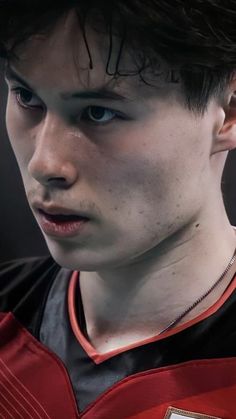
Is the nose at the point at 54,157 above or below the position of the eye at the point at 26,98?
below

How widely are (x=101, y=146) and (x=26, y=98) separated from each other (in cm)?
12

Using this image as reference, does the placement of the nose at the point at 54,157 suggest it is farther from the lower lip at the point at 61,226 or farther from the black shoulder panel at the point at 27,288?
the black shoulder panel at the point at 27,288

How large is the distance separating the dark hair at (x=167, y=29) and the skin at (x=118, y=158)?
0.04ft

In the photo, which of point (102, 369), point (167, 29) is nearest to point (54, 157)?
point (167, 29)

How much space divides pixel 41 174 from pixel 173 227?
0.58 ft

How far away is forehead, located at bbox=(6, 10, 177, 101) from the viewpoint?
73cm

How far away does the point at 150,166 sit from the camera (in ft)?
2.56

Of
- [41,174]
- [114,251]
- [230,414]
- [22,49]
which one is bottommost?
[230,414]

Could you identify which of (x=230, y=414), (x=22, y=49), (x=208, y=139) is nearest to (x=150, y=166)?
(x=208, y=139)

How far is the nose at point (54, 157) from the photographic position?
763mm

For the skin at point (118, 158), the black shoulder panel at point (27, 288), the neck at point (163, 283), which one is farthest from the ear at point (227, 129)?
the black shoulder panel at point (27, 288)

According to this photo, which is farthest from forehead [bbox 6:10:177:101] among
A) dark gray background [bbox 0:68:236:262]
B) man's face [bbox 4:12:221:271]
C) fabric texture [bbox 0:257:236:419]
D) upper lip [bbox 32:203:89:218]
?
dark gray background [bbox 0:68:236:262]

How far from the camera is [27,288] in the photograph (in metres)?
1.06

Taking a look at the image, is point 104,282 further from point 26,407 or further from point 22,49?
point 22,49
